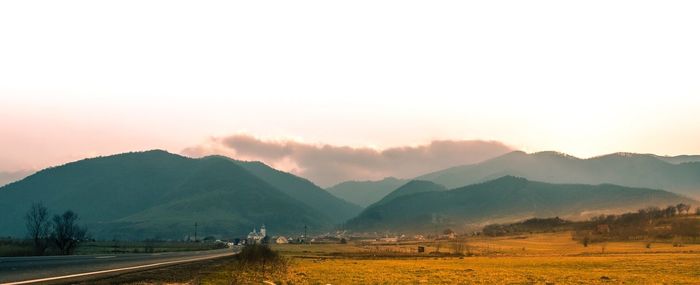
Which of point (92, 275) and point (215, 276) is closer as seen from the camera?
point (92, 275)

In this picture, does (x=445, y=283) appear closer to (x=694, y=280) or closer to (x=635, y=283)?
(x=635, y=283)

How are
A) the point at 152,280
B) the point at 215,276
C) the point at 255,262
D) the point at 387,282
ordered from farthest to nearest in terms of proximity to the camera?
the point at 255,262 → the point at 387,282 → the point at 215,276 → the point at 152,280

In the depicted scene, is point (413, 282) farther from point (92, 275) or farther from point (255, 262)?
point (92, 275)

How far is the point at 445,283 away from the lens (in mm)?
51156

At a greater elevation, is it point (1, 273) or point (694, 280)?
point (1, 273)

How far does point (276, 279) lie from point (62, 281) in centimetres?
1728

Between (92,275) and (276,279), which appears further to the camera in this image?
(276,279)

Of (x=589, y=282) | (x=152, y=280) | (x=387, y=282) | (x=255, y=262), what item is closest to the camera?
(x=152, y=280)

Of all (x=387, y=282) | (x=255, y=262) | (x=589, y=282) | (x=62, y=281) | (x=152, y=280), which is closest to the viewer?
(x=62, y=281)

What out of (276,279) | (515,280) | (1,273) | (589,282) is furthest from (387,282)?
(1,273)

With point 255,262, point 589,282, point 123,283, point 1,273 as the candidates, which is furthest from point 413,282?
point 1,273

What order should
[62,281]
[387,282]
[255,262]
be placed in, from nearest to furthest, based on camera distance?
[62,281], [387,282], [255,262]

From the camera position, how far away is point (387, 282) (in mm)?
51062

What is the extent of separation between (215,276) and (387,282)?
13558mm
